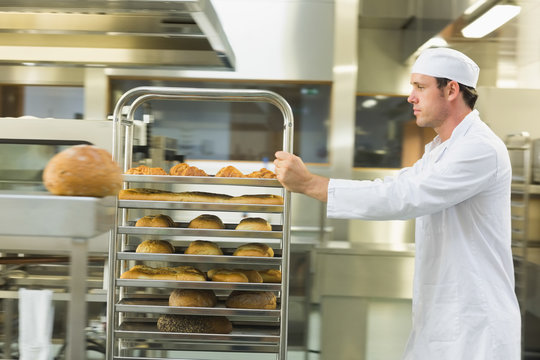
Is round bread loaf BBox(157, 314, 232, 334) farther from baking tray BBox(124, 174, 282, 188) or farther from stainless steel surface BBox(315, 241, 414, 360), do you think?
stainless steel surface BBox(315, 241, 414, 360)

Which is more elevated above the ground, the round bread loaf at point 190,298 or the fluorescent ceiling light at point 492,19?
the fluorescent ceiling light at point 492,19

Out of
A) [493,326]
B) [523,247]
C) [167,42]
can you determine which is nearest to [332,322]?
[523,247]

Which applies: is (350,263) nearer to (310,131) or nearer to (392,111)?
(310,131)

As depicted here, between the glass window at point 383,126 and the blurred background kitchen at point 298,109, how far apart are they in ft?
0.04

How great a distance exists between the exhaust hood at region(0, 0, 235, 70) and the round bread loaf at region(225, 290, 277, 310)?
79cm

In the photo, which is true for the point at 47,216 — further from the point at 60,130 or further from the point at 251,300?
the point at 60,130

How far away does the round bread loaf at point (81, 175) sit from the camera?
90 centimetres

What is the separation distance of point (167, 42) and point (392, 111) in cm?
343

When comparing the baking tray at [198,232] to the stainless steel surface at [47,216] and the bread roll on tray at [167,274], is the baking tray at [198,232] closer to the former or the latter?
the bread roll on tray at [167,274]

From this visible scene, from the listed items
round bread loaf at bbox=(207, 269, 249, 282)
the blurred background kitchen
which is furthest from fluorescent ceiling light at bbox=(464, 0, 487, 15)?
round bread loaf at bbox=(207, 269, 249, 282)

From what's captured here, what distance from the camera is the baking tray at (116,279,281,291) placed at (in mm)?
1633

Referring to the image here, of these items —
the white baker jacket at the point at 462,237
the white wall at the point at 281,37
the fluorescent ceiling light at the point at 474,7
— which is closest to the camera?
the white baker jacket at the point at 462,237

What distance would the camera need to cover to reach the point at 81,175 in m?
0.90

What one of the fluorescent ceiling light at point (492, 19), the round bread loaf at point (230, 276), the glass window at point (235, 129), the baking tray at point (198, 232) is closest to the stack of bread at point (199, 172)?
the baking tray at point (198, 232)
